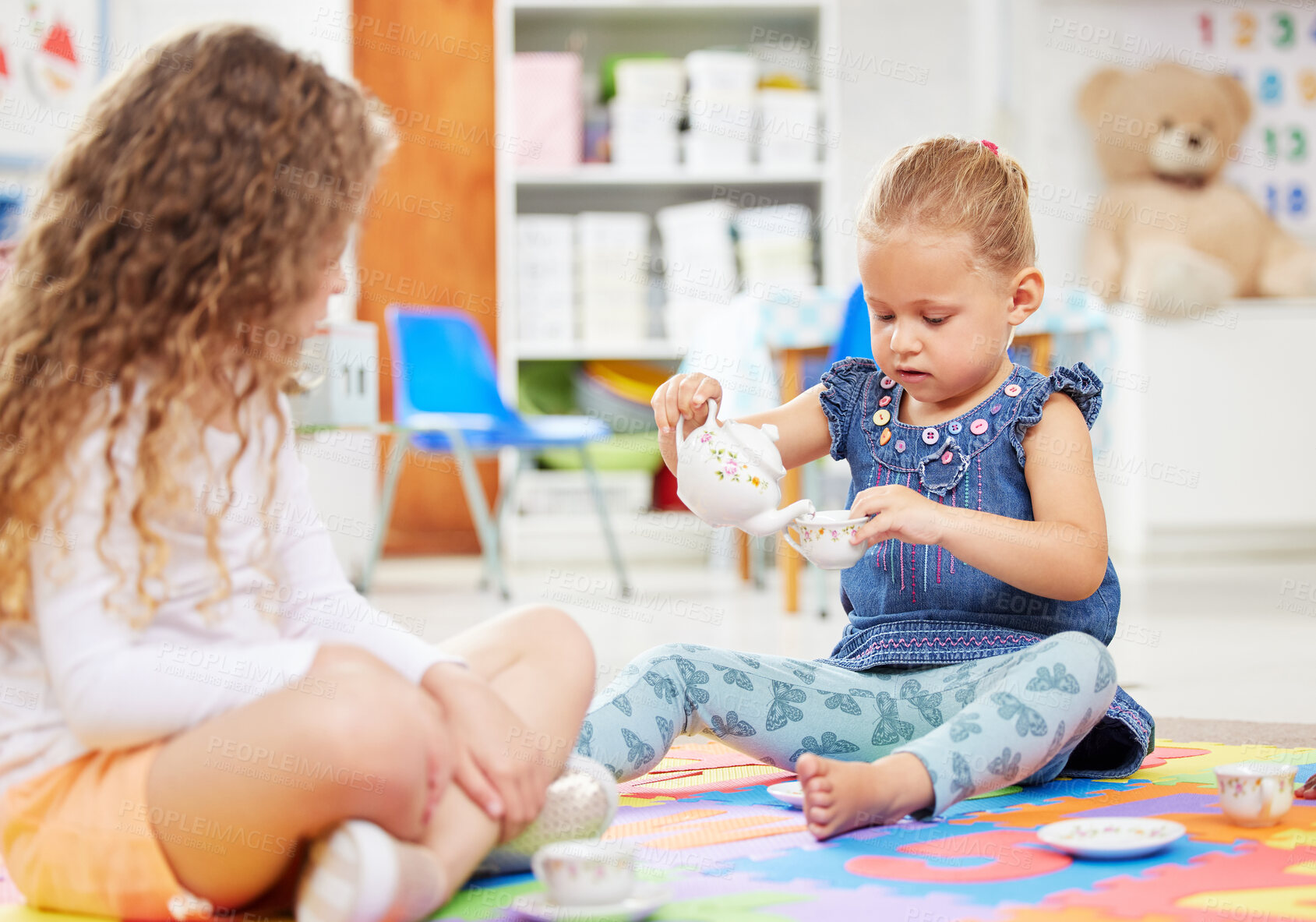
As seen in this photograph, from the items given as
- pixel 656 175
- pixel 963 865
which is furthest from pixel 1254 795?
pixel 656 175

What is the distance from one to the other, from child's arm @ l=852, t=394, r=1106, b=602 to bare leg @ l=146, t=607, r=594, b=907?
41 cm

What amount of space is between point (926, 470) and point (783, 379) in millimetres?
1502

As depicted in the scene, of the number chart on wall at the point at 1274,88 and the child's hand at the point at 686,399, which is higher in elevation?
the number chart on wall at the point at 1274,88

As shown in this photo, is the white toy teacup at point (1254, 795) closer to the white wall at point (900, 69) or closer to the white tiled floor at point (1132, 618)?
the white tiled floor at point (1132, 618)

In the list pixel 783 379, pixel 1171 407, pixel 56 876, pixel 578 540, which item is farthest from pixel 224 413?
pixel 1171 407

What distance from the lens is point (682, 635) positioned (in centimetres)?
212

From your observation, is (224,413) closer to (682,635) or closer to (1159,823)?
(1159,823)

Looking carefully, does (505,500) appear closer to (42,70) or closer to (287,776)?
(42,70)

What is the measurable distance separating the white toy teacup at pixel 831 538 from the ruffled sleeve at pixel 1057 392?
0.20m

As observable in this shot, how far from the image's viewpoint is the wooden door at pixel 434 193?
3871 mm

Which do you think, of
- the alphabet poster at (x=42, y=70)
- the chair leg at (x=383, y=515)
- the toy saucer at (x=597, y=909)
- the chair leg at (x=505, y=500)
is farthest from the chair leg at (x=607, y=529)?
the toy saucer at (x=597, y=909)

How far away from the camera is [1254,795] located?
93cm

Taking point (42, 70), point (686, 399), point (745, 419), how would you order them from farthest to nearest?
1. point (42, 70)
2. point (745, 419)
3. point (686, 399)

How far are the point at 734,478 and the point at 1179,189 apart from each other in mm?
3230
